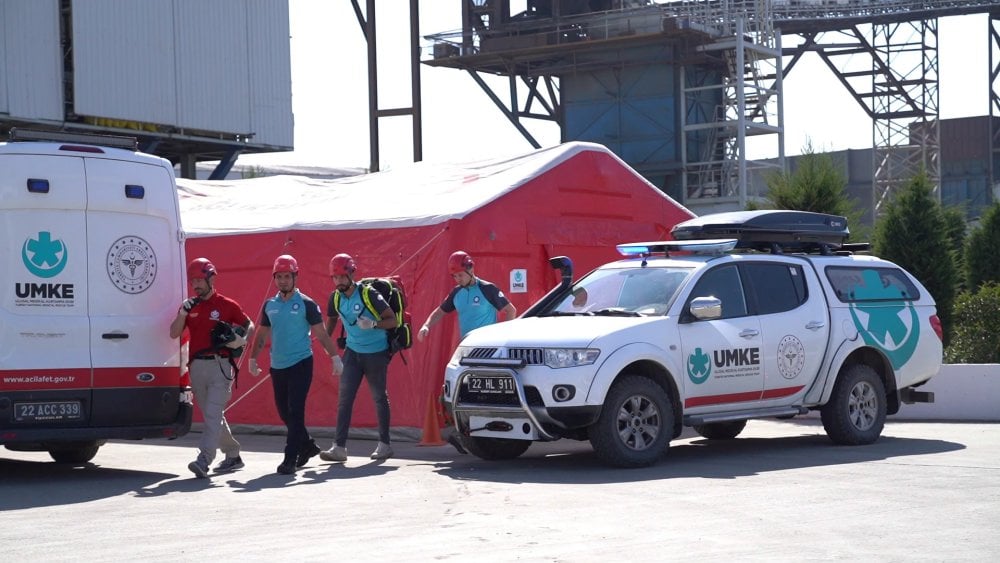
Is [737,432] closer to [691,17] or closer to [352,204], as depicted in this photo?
[352,204]

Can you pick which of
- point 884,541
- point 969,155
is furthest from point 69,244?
point 969,155

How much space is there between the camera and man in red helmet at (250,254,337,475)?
11.2m

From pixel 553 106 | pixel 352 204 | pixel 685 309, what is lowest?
pixel 685 309

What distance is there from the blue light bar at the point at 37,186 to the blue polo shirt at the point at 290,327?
6.74 feet

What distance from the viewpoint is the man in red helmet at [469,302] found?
12477mm

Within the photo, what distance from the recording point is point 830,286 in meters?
12.6

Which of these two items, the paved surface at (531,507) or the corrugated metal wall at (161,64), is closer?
the paved surface at (531,507)

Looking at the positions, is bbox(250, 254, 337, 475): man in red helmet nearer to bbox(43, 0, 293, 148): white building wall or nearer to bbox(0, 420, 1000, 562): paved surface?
bbox(0, 420, 1000, 562): paved surface

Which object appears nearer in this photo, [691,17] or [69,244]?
[69,244]

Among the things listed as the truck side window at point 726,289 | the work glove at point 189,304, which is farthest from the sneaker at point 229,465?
the truck side window at point 726,289

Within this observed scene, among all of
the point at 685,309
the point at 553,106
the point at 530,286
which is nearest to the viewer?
the point at 685,309

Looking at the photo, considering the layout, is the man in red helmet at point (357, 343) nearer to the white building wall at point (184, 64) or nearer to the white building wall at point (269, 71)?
the white building wall at point (184, 64)

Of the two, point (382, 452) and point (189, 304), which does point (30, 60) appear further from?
point (189, 304)

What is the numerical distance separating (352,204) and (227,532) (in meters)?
7.39
